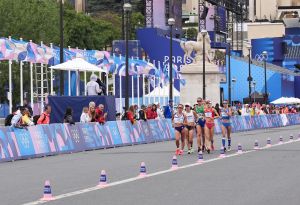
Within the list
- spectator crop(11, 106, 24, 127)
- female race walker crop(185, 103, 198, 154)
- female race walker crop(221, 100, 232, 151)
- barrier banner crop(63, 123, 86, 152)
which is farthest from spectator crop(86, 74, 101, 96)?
female race walker crop(185, 103, 198, 154)

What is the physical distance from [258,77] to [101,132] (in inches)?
2670

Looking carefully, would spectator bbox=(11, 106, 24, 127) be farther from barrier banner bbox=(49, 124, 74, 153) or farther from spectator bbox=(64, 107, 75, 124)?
spectator bbox=(64, 107, 75, 124)

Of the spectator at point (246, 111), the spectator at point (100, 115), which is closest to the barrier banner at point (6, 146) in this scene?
the spectator at point (100, 115)

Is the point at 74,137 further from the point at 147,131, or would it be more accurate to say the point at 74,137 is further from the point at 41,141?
the point at 147,131

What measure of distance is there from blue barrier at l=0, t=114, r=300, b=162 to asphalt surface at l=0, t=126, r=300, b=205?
0.60 m

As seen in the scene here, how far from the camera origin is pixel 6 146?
82.9 feet

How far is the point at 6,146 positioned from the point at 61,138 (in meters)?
3.79

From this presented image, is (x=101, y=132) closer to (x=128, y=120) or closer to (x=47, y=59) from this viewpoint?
(x=128, y=120)

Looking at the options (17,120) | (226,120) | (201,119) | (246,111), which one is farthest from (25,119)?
(246,111)

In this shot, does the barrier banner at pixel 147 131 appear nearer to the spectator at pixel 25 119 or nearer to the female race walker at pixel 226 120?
the female race walker at pixel 226 120

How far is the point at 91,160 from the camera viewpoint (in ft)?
83.0

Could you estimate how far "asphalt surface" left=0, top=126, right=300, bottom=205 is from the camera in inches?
569

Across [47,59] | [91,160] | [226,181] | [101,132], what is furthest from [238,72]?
[226,181]

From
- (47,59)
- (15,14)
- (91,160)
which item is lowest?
(91,160)
